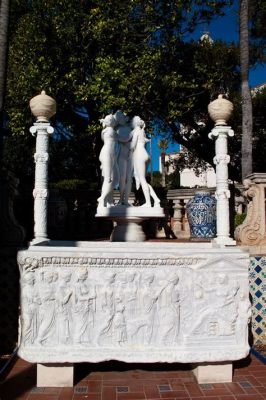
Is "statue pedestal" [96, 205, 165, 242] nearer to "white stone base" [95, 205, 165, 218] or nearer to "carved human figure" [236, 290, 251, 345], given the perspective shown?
"white stone base" [95, 205, 165, 218]

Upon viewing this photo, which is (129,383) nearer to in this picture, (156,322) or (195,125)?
(156,322)

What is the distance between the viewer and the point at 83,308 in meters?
3.33

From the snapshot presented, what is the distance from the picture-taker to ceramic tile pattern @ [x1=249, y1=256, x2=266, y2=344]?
4.48m

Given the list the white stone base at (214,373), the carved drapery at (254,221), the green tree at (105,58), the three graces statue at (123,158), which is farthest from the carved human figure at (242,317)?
the green tree at (105,58)

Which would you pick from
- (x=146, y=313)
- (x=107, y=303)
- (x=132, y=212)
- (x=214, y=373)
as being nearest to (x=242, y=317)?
(x=214, y=373)

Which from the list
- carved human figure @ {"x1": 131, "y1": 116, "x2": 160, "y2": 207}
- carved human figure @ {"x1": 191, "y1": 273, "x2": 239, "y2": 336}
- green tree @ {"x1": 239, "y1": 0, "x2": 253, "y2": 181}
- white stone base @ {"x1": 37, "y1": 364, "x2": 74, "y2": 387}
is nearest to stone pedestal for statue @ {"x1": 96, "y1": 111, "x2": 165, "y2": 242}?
carved human figure @ {"x1": 131, "y1": 116, "x2": 160, "y2": 207}

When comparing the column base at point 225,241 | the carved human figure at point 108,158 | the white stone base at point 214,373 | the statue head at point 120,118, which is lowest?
the white stone base at point 214,373

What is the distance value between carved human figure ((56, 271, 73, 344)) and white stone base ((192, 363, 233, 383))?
1292 millimetres

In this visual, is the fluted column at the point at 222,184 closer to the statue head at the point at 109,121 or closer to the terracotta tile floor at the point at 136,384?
the terracotta tile floor at the point at 136,384

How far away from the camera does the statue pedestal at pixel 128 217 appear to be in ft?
17.2

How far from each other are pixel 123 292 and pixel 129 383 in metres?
0.93

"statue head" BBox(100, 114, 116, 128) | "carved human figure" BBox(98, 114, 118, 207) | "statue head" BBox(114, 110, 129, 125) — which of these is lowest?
"carved human figure" BBox(98, 114, 118, 207)

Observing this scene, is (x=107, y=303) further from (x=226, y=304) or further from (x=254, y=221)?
(x=254, y=221)

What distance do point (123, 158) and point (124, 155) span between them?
0.05 metres
